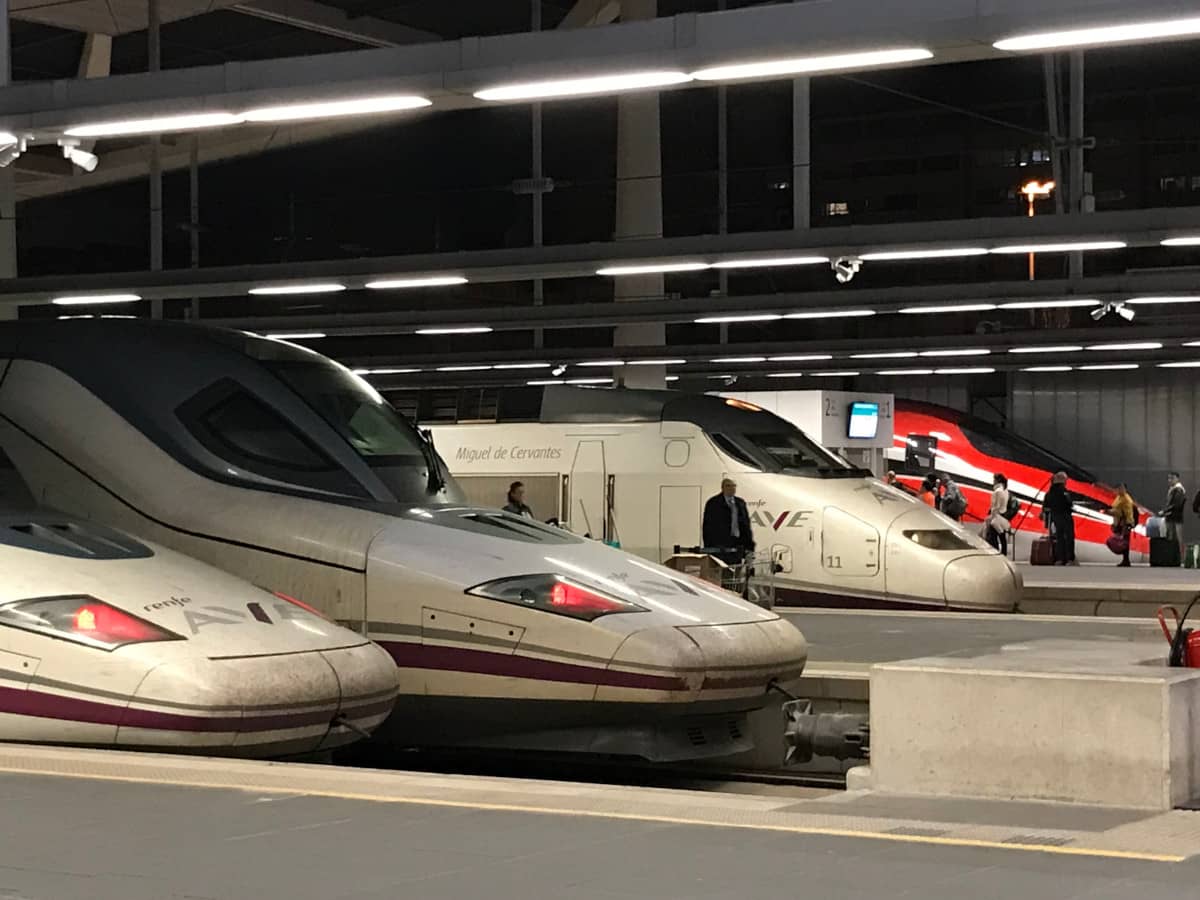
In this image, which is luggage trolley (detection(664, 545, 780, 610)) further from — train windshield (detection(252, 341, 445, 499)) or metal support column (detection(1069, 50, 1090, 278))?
train windshield (detection(252, 341, 445, 499))

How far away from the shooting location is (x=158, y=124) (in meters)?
11.2

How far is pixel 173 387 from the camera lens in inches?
503

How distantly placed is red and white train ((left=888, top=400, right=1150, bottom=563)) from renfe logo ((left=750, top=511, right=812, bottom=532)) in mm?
13855

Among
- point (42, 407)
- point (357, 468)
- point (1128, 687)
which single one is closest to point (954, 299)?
point (357, 468)

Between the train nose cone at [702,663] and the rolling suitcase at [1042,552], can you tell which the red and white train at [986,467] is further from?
the train nose cone at [702,663]

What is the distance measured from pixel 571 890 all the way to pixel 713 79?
5270mm

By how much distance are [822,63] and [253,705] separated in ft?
14.7

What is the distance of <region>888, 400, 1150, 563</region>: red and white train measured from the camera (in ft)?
Result: 109

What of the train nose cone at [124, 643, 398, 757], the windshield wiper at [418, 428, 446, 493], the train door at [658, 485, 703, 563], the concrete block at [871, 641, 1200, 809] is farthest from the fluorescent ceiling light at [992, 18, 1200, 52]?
the train door at [658, 485, 703, 563]

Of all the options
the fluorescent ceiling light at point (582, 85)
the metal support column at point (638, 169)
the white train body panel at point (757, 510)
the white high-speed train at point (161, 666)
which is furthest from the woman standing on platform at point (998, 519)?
the fluorescent ceiling light at point (582, 85)

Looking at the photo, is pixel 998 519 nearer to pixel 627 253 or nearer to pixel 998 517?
pixel 998 517

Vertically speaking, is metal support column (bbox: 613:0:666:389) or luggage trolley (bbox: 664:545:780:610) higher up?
metal support column (bbox: 613:0:666:389)

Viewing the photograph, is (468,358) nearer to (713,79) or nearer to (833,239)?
(833,239)

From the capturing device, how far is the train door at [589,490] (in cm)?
2133
